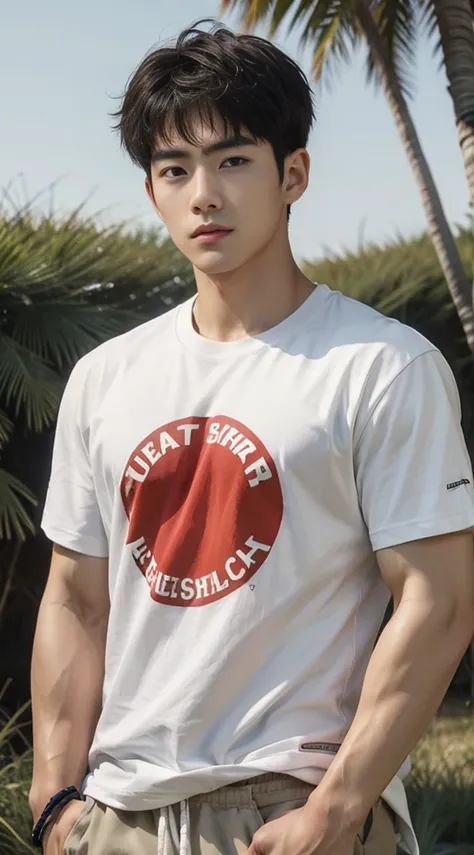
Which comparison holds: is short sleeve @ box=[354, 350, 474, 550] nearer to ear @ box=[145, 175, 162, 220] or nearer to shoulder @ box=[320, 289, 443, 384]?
shoulder @ box=[320, 289, 443, 384]

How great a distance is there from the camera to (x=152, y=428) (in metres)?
1.84

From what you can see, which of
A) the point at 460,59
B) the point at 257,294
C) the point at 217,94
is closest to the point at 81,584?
the point at 257,294

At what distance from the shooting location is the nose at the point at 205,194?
1821 mm

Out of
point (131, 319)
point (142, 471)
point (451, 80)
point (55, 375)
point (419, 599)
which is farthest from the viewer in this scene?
point (451, 80)

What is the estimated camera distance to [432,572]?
1665 millimetres

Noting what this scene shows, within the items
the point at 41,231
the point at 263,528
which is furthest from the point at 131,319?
the point at 263,528

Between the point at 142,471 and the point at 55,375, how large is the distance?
3.45m

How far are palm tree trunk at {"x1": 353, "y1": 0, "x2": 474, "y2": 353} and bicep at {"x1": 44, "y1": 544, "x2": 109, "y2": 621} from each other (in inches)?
233

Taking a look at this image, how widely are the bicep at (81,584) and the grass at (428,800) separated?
2.40 metres

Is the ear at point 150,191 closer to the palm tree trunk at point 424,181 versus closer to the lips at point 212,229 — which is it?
the lips at point 212,229

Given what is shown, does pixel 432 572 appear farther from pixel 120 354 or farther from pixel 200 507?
pixel 120 354

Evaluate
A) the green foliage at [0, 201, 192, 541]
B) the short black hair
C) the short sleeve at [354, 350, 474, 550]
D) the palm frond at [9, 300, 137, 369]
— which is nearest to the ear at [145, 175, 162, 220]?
the short black hair

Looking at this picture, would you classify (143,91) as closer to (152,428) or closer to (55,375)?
(152,428)

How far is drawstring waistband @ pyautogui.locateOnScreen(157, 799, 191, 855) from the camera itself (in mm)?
1718
